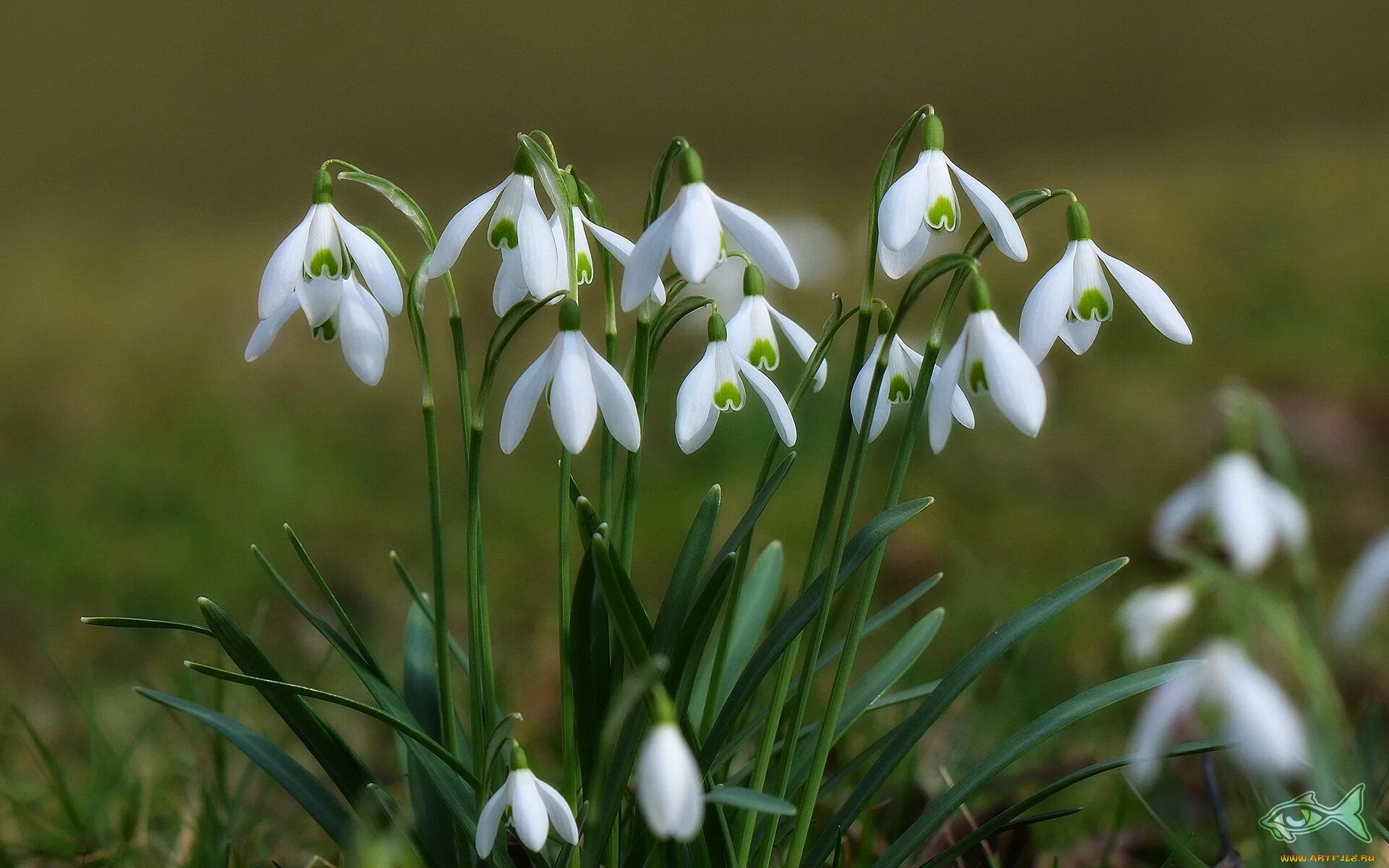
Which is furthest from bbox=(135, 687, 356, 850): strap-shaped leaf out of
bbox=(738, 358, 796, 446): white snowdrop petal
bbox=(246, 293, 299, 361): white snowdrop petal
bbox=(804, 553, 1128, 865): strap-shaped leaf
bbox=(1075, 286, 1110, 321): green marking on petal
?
bbox=(1075, 286, 1110, 321): green marking on petal

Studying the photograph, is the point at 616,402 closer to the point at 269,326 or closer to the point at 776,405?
the point at 776,405

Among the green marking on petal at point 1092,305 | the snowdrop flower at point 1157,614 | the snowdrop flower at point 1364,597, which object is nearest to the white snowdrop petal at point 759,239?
the green marking on petal at point 1092,305

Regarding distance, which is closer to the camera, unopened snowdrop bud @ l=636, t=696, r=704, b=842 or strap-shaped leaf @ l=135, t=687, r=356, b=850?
unopened snowdrop bud @ l=636, t=696, r=704, b=842

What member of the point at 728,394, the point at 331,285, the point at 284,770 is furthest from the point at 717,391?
the point at 284,770

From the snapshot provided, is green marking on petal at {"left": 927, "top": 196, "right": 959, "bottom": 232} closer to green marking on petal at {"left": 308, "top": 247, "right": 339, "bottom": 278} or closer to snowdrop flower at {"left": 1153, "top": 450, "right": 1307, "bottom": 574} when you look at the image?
snowdrop flower at {"left": 1153, "top": 450, "right": 1307, "bottom": 574}

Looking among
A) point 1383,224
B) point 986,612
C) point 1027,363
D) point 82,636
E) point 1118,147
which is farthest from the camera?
point 1118,147

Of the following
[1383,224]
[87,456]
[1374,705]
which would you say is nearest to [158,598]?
[87,456]

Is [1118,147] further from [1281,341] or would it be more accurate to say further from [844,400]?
[844,400]
